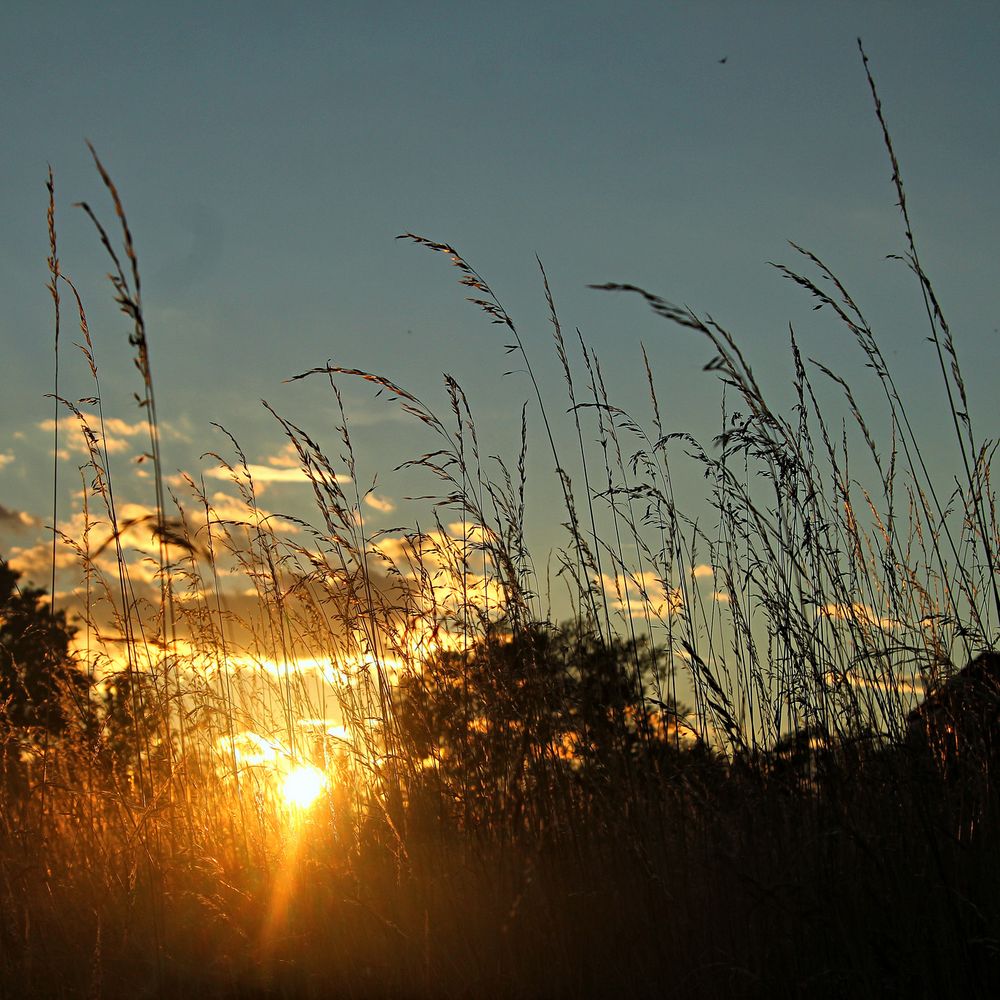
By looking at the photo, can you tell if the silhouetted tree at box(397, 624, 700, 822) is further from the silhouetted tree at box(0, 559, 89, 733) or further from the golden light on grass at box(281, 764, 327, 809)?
the silhouetted tree at box(0, 559, 89, 733)

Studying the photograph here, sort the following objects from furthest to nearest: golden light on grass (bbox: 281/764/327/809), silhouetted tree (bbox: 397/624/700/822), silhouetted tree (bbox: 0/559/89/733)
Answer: silhouetted tree (bbox: 0/559/89/733), golden light on grass (bbox: 281/764/327/809), silhouetted tree (bbox: 397/624/700/822)

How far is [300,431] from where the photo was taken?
105 inches

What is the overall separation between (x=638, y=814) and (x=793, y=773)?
40 cm

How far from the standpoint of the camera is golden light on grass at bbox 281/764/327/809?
9.23ft

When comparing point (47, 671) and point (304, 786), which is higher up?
point (47, 671)

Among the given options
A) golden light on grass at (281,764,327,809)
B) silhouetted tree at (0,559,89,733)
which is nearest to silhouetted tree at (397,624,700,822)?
golden light on grass at (281,764,327,809)

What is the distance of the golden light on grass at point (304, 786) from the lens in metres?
2.81

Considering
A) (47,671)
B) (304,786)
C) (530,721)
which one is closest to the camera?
(530,721)

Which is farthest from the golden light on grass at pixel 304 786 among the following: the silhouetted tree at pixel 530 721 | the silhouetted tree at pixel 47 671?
the silhouetted tree at pixel 47 671

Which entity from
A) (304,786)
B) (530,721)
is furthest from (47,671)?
(530,721)

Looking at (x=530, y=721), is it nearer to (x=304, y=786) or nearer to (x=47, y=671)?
(x=304, y=786)

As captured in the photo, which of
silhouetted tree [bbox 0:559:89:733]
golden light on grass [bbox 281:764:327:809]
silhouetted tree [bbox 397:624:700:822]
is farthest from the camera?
silhouetted tree [bbox 0:559:89:733]

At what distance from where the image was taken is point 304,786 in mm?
2883

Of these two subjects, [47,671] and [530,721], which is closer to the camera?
[530,721]
